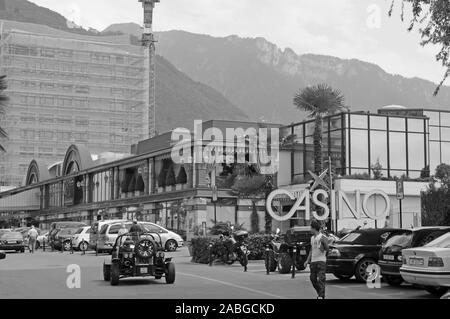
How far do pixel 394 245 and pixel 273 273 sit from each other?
6372mm

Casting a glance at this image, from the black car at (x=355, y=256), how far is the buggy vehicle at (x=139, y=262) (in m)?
4.42

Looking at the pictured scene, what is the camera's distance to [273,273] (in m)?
23.3

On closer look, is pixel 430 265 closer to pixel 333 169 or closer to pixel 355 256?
pixel 355 256

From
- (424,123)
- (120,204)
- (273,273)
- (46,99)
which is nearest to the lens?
(273,273)

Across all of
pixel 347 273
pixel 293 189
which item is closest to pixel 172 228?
pixel 293 189

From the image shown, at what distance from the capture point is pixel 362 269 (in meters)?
19.2

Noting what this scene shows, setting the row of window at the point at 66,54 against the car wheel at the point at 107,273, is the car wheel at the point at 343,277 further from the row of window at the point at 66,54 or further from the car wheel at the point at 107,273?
the row of window at the point at 66,54

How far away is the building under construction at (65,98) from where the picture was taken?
110125 millimetres

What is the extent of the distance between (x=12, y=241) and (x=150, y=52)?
107m

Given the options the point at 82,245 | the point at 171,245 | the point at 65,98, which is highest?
the point at 65,98

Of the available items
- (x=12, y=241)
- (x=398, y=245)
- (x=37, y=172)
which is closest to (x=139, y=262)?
(x=398, y=245)

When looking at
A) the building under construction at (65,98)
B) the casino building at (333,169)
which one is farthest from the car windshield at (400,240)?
the building under construction at (65,98)
